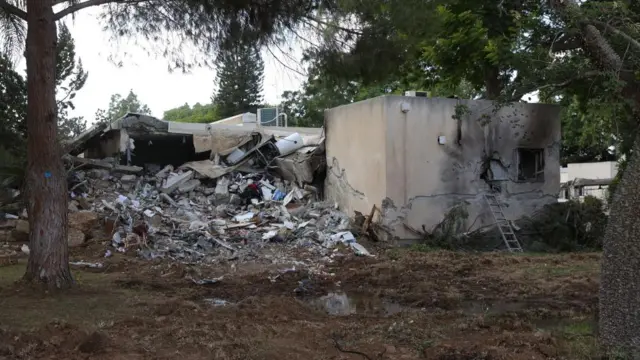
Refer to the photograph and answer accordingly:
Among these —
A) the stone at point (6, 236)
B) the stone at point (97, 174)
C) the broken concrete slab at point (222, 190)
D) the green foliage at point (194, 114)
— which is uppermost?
the green foliage at point (194, 114)

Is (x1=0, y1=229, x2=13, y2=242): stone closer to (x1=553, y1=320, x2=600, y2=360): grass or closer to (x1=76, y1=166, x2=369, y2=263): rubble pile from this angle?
(x1=76, y1=166, x2=369, y2=263): rubble pile

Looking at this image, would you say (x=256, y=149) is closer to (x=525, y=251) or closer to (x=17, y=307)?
(x=525, y=251)

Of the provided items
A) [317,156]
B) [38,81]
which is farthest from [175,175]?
[38,81]

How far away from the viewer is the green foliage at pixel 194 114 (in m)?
60.7

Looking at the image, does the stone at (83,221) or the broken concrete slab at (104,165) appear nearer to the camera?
the stone at (83,221)

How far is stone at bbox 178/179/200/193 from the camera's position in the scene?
54.3 ft

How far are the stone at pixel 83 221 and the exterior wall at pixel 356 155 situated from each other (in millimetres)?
6327

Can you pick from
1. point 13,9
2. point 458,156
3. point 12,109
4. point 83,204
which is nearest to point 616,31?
point 13,9

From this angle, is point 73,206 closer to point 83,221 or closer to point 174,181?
point 83,221

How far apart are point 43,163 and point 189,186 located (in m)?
8.85

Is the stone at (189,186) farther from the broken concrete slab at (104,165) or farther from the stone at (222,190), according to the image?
the broken concrete slab at (104,165)

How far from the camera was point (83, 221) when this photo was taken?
13.0 metres

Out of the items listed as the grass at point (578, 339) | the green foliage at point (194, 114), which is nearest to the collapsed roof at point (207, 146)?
the grass at point (578, 339)

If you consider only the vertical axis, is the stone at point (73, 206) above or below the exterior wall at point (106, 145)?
below
